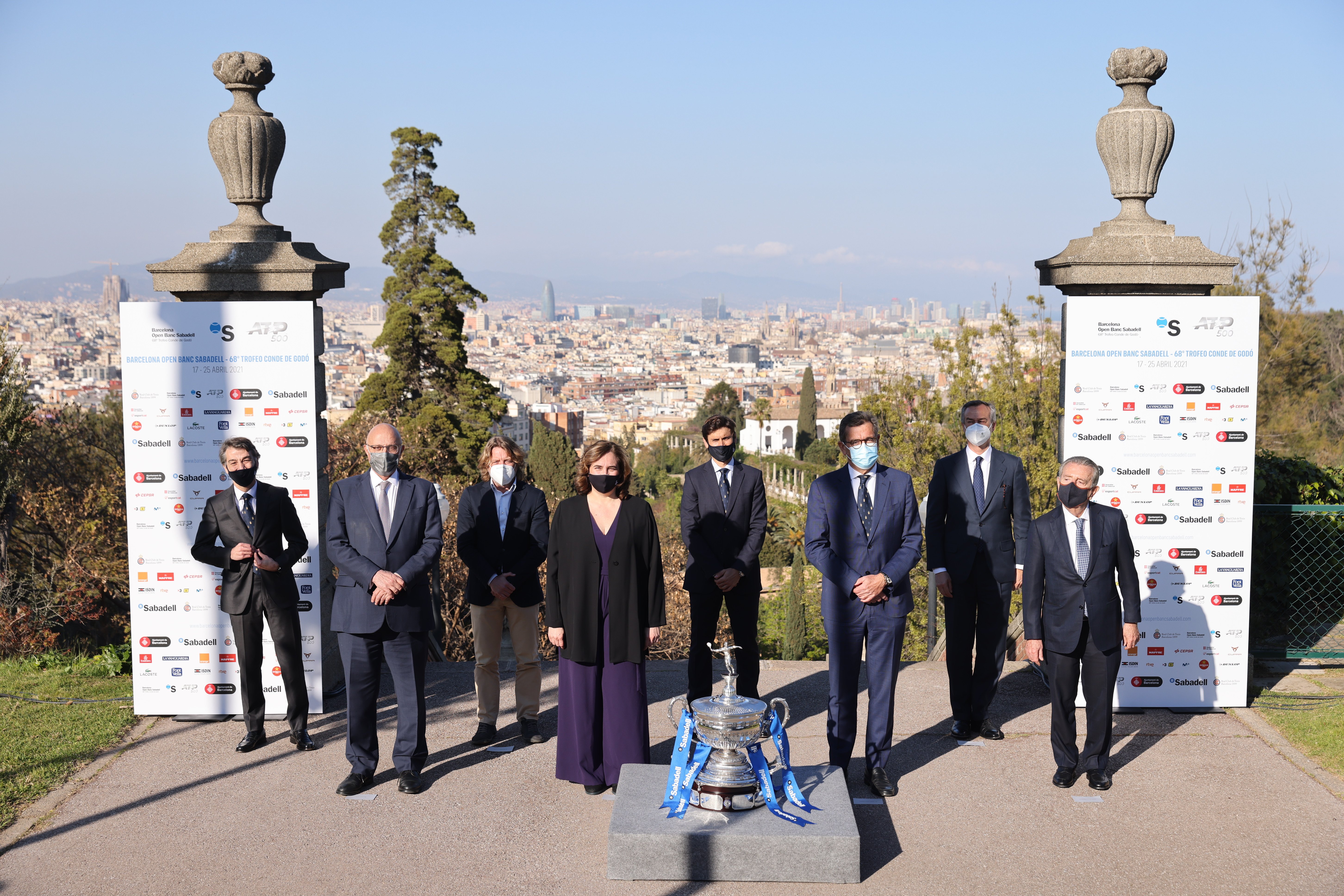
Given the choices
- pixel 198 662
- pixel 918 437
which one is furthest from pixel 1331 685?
pixel 918 437

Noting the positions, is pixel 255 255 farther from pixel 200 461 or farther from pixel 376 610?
pixel 376 610

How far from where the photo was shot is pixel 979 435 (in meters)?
5.62

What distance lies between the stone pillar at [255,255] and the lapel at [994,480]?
3623mm

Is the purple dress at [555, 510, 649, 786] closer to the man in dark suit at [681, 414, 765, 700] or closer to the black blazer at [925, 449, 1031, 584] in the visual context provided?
the man in dark suit at [681, 414, 765, 700]

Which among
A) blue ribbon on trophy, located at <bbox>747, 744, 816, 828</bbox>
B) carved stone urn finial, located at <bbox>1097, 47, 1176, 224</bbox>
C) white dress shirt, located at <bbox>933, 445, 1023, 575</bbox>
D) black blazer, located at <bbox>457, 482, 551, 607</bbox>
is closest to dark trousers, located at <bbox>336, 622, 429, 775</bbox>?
black blazer, located at <bbox>457, 482, 551, 607</bbox>

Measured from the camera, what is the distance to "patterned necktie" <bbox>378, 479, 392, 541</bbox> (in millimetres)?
5059

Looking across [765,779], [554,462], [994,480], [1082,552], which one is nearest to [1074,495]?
[1082,552]

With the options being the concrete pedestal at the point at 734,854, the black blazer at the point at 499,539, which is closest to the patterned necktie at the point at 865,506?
the concrete pedestal at the point at 734,854

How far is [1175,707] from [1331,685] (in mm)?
1233

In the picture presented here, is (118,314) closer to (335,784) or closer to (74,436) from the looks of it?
(335,784)

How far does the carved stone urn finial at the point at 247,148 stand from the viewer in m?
6.10

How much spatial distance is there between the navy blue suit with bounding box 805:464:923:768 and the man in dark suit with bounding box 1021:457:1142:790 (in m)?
0.63

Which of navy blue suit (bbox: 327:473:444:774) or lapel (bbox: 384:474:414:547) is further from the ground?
lapel (bbox: 384:474:414:547)

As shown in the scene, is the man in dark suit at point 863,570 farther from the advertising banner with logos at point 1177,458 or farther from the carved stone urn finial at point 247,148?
the carved stone urn finial at point 247,148
